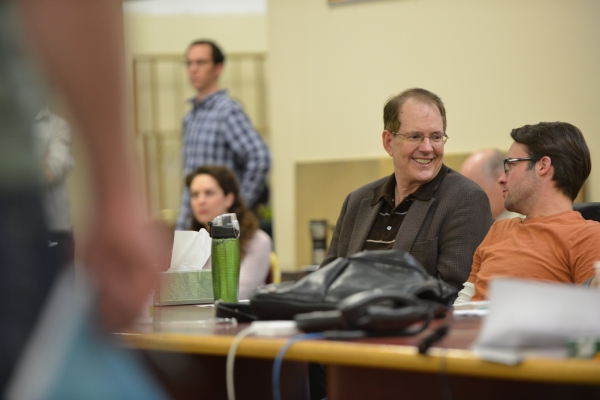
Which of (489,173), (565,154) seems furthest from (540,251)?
(489,173)

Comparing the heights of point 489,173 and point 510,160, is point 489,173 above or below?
below

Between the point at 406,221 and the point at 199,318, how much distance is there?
41.6 inches

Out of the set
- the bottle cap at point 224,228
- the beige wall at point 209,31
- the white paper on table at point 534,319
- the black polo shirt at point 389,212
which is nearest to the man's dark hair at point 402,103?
the black polo shirt at point 389,212

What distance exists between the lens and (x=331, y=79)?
494 cm

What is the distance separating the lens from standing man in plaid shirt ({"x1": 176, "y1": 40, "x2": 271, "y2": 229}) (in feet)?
15.2

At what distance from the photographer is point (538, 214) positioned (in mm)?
2322

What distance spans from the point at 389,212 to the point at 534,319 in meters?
1.81

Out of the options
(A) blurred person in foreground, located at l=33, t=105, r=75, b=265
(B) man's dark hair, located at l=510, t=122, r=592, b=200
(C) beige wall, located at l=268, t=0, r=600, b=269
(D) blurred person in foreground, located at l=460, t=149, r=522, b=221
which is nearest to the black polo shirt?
(B) man's dark hair, located at l=510, t=122, r=592, b=200

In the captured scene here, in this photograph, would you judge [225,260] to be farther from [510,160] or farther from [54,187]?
[54,187]

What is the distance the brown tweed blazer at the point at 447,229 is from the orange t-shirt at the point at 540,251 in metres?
0.08

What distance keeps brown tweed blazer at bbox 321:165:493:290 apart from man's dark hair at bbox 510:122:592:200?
0.27m

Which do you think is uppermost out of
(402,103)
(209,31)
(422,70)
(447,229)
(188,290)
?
(209,31)

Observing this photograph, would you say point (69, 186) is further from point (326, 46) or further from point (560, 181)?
point (326, 46)

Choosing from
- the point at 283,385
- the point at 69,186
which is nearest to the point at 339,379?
the point at 283,385
